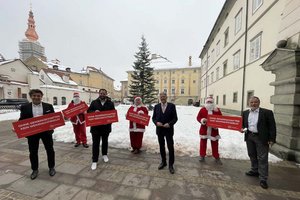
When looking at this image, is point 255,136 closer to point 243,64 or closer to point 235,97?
point 243,64

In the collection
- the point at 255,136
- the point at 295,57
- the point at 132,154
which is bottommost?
the point at 132,154

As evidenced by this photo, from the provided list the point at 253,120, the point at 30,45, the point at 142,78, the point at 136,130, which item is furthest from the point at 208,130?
the point at 30,45

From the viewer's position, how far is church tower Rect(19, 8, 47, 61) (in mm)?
65500

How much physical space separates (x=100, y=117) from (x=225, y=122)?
325 cm

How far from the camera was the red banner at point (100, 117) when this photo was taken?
394 centimetres

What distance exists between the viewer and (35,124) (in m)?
3.34

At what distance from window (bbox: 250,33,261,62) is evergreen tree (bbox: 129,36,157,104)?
13289 millimetres

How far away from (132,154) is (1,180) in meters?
3.05

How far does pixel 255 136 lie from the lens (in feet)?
10.7

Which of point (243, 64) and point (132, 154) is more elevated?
point (243, 64)

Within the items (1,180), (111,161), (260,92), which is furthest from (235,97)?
(1,180)

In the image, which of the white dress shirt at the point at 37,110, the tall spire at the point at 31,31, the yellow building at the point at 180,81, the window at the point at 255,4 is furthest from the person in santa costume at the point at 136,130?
the tall spire at the point at 31,31

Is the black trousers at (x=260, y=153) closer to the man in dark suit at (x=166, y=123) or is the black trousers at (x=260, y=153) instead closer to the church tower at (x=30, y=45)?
the man in dark suit at (x=166, y=123)

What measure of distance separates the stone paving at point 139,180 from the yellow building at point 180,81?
1953 inches
